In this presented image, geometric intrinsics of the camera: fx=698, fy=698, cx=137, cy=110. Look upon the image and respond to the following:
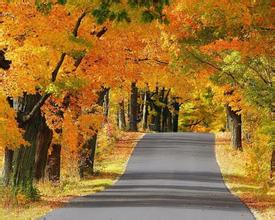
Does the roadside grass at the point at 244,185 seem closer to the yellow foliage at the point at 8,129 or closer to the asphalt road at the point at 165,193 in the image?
the asphalt road at the point at 165,193

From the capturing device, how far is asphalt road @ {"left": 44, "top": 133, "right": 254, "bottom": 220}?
59.8 feet

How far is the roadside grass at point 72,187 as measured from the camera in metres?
18.8

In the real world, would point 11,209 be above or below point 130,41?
below

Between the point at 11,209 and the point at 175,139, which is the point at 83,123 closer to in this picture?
the point at 11,209

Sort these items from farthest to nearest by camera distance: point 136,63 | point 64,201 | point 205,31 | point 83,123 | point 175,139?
point 175,139
point 136,63
point 83,123
point 64,201
point 205,31

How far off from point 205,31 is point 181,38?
1099 millimetres

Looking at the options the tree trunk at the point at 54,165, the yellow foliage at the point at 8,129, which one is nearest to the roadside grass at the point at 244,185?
the yellow foliage at the point at 8,129

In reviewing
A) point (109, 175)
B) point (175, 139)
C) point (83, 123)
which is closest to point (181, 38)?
point (83, 123)

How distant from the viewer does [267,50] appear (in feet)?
61.7

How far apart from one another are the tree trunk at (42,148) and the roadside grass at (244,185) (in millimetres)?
7131

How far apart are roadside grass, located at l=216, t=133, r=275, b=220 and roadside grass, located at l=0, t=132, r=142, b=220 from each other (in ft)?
16.7

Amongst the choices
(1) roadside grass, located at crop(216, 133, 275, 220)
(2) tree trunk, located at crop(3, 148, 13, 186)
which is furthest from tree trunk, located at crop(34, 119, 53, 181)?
(1) roadside grass, located at crop(216, 133, 275, 220)

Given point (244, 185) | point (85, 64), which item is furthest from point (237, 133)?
point (85, 64)

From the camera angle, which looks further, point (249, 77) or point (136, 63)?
point (136, 63)
